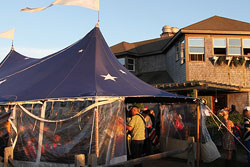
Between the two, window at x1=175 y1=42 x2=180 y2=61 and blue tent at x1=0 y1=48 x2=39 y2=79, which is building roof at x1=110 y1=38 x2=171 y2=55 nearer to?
window at x1=175 y1=42 x2=180 y2=61

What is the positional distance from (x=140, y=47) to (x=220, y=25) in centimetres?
790

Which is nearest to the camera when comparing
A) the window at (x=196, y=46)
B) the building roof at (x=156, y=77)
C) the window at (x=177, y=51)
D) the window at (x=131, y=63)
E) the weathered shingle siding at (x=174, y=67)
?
the window at (x=196, y=46)

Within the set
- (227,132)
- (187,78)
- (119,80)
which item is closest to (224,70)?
(187,78)

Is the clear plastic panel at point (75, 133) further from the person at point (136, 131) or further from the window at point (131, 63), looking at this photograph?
the window at point (131, 63)

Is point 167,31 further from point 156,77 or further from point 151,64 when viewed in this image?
point 156,77

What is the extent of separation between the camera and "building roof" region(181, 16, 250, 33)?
52.2ft

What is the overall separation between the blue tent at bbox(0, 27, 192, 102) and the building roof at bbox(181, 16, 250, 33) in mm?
9478

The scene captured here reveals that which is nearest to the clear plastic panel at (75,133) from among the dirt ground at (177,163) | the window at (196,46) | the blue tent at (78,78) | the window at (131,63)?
the blue tent at (78,78)

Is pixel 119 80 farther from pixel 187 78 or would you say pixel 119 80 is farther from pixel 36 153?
pixel 187 78

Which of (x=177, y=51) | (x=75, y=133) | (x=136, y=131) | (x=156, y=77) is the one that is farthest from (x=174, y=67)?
(x=75, y=133)

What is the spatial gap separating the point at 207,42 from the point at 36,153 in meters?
13.0

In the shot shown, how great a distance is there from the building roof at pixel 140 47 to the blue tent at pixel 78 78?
1303cm

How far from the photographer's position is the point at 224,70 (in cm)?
1598

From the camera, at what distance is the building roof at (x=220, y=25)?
15923 millimetres
